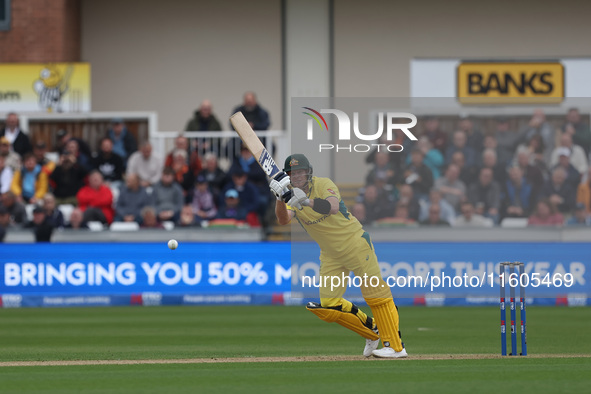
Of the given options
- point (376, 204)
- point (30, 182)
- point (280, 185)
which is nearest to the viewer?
point (280, 185)

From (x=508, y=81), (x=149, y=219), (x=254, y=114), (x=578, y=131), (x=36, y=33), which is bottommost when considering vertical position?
(x=149, y=219)

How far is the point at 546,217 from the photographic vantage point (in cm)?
1791

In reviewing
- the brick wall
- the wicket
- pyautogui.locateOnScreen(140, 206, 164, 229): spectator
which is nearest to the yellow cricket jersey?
the wicket

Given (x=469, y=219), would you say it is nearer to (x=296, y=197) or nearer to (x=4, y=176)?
(x=296, y=197)

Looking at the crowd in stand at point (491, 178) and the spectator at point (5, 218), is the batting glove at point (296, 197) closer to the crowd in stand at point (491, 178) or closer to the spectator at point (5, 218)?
the crowd in stand at point (491, 178)

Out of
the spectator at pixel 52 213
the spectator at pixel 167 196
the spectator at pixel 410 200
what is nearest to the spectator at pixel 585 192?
the spectator at pixel 410 200

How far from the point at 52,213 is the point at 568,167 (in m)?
8.93

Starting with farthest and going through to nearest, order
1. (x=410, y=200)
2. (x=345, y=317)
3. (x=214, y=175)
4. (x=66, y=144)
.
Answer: (x=66, y=144)
(x=214, y=175)
(x=410, y=200)
(x=345, y=317)

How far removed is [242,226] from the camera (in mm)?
18859

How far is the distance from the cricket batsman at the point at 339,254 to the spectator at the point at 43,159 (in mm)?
11100

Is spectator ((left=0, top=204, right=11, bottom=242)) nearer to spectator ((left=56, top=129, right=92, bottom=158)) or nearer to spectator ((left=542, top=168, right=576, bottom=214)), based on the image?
spectator ((left=56, top=129, right=92, bottom=158))

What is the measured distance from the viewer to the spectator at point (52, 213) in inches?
741

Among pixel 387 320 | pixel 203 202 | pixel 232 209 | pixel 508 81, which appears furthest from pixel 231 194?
pixel 387 320

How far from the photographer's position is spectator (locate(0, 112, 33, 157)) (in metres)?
21.3
